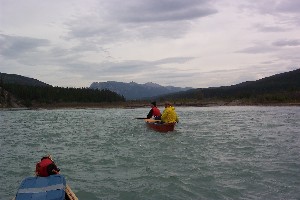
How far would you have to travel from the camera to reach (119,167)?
56.5 ft

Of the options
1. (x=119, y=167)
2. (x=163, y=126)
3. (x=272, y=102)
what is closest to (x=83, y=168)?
(x=119, y=167)

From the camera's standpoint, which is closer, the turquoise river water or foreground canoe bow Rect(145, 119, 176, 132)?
the turquoise river water

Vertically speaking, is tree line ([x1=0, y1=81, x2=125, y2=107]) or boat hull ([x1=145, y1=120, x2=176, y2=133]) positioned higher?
tree line ([x1=0, y1=81, x2=125, y2=107])

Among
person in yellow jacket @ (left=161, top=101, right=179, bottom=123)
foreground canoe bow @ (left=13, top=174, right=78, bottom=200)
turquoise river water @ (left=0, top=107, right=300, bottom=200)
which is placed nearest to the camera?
foreground canoe bow @ (left=13, top=174, right=78, bottom=200)

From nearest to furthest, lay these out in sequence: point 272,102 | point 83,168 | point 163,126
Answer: point 83,168 → point 163,126 → point 272,102

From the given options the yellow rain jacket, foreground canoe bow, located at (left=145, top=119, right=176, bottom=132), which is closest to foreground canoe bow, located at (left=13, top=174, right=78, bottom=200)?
foreground canoe bow, located at (left=145, top=119, right=176, bottom=132)

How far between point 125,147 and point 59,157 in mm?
4645

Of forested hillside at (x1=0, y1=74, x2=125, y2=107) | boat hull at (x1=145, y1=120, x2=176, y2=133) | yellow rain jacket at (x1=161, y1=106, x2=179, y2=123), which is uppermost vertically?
forested hillside at (x1=0, y1=74, x2=125, y2=107)

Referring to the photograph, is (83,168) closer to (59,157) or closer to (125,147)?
(59,157)

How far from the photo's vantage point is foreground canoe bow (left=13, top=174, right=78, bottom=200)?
31.6 feet

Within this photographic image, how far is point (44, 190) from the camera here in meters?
9.91

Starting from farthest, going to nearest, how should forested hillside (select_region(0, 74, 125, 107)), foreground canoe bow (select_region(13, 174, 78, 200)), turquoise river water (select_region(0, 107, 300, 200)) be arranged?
forested hillside (select_region(0, 74, 125, 107)) → turquoise river water (select_region(0, 107, 300, 200)) → foreground canoe bow (select_region(13, 174, 78, 200))

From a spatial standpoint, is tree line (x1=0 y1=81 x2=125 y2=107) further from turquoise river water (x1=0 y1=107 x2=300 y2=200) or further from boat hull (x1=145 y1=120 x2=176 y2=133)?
turquoise river water (x1=0 y1=107 x2=300 y2=200)

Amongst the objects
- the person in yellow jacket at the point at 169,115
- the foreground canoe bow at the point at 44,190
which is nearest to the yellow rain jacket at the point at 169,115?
the person in yellow jacket at the point at 169,115
